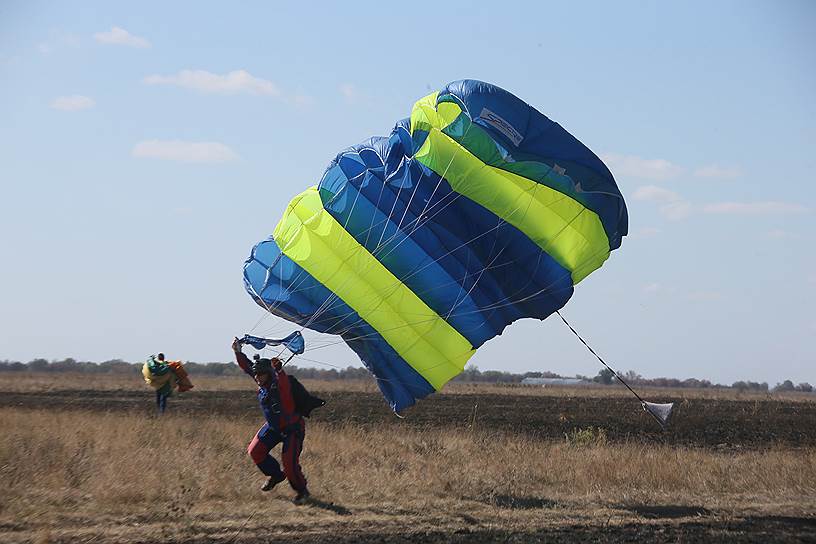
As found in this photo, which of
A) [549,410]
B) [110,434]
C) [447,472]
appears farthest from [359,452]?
[549,410]

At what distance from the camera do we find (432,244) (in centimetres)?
1112

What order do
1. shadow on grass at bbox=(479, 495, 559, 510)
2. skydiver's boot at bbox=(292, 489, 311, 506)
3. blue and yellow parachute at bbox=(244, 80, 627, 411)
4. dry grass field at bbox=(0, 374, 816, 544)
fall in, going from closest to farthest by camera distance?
dry grass field at bbox=(0, 374, 816, 544) < skydiver's boot at bbox=(292, 489, 311, 506) < shadow on grass at bbox=(479, 495, 559, 510) < blue and yellow parachute at bbox=(244, 80, 627, 411)

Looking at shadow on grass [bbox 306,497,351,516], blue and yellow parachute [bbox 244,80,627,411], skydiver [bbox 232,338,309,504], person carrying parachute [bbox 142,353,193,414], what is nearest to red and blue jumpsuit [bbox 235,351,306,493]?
skydiver [bbox 232,338,309,504]

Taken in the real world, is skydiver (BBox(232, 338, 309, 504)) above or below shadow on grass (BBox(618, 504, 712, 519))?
above

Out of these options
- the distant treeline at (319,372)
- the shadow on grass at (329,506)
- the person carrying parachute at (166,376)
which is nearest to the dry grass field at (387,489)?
the shadow on grass at (329,506)

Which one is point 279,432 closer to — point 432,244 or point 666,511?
point 432,244

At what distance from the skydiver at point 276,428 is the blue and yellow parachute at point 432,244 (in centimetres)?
113

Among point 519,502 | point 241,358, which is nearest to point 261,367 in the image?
point 241,358

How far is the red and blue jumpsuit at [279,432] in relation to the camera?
9.88 m

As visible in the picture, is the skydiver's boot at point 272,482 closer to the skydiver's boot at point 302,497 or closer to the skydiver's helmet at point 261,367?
the skydiver's boot at point 302,497

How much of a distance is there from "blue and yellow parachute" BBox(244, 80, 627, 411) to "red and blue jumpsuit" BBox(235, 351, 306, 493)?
3.83 ft

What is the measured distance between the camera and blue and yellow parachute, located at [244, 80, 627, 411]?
10461 millimetres

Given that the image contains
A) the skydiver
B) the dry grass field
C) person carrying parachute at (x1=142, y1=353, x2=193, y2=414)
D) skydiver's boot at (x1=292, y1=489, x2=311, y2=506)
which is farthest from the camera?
person carrying parachute at (x1=142, y1=353, x2=193, y2=414)

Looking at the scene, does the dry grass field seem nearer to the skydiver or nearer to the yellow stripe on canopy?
the skydiver
